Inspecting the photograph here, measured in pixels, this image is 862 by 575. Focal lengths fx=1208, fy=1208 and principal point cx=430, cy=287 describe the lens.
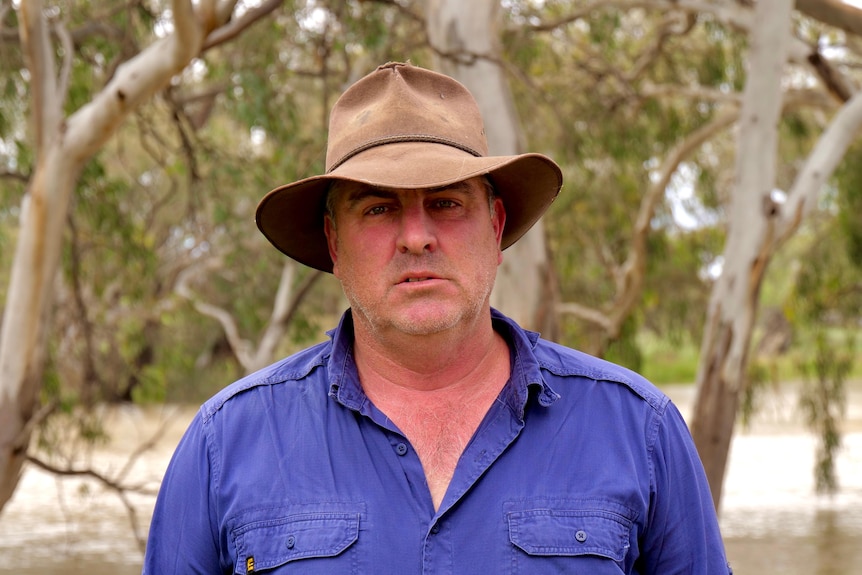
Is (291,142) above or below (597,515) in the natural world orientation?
above

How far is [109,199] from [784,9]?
4.49 m

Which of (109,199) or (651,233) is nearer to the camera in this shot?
(109,199)

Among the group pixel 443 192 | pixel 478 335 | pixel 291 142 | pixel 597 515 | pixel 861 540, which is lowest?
pixel 861 540

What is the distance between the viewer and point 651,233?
10.1 metres

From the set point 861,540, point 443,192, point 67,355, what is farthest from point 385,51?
point 443,192

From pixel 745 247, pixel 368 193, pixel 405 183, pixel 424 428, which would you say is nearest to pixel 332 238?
pixel 368 193

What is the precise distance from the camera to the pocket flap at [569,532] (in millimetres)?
1724

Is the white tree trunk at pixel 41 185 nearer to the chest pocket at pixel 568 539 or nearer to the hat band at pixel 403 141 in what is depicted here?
the hat band at pixel 403 141

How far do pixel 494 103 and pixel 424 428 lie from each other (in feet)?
13.6

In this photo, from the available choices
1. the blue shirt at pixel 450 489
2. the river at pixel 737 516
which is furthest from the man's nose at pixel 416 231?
the river at pixel 737 516

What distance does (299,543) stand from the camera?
5.76ft

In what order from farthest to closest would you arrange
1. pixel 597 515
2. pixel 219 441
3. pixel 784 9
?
pixel 784 9 → pixel 219 441 → pixel 597 515

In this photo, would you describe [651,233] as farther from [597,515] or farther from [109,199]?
[597,515]

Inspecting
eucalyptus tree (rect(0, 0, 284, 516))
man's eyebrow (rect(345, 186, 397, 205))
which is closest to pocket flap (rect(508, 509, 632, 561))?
man's eyebrow (rect(345, 186, 397, 205))
